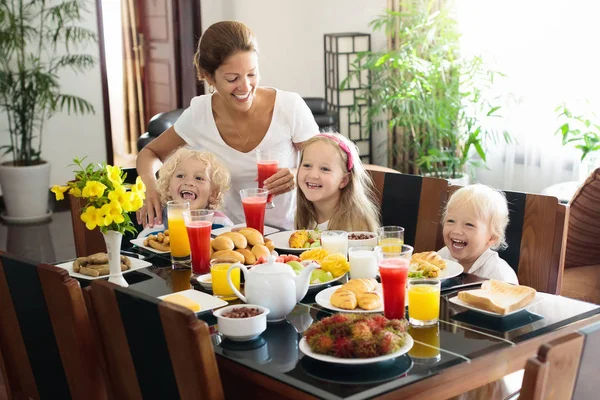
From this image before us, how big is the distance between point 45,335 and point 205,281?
0.46 metres

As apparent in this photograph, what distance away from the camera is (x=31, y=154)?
6.61 m

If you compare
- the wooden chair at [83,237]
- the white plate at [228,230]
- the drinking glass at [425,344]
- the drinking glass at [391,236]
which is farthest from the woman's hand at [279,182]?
the drinking glass at [425,344]

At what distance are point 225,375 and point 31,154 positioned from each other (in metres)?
5.27

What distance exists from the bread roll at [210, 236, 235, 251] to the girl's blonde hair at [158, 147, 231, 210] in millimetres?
610

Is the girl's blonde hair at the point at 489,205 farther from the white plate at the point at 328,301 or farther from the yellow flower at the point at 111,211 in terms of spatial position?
the yellow flower at the point at 111,211

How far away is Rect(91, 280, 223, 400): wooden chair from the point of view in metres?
1.43

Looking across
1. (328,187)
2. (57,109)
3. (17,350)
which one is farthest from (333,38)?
(17,350)

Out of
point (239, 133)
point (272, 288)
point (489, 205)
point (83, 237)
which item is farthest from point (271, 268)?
point (239, 133)

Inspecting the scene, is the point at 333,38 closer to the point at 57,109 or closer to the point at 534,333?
the point at 57,109

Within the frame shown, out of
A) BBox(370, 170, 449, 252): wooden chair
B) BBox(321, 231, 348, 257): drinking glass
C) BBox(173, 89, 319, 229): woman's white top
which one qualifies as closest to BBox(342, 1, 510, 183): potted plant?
BBox(173, 89, 319, 229): woman's white top

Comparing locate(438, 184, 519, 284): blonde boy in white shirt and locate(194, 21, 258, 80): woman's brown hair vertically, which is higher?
locate(194, 21, 258, 80): woman's brown hair

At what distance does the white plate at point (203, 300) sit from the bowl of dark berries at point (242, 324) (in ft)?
0.56

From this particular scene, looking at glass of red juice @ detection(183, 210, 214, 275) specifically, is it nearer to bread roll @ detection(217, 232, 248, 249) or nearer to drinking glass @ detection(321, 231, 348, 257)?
bread roll @ detection(217, 232, 248, 249)

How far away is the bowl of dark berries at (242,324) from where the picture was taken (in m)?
1.75
